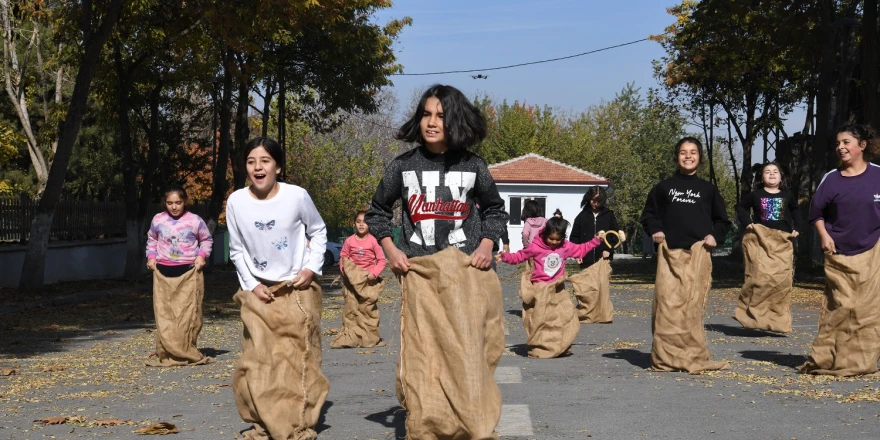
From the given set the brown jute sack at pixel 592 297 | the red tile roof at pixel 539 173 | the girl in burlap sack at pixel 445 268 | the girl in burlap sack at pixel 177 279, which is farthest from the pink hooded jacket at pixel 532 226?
the red tile roof at pixel 539 173

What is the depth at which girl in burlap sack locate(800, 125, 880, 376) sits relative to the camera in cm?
975

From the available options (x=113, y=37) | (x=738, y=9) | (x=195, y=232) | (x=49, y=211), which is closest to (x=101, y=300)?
(x=49, y=211)

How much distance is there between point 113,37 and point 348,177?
153 feet

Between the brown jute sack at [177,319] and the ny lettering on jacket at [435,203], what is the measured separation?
19.3ft

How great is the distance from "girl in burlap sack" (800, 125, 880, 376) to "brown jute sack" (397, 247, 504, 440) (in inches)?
182

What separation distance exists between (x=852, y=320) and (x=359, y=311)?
18.1ft

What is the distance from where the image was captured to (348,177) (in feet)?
237

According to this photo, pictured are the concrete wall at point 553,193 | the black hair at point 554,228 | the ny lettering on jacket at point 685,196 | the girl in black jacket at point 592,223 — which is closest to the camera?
the ny lettering on jacket at point 685,196

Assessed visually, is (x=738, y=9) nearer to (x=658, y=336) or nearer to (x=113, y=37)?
(x=113, y=37)

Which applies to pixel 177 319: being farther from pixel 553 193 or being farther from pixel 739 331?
pixel 553 193

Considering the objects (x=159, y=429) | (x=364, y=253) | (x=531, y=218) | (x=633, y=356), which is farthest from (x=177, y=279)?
(x=531, y=218)

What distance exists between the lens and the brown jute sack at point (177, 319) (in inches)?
459

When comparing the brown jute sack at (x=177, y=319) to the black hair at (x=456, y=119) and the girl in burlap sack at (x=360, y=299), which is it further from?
the black hair at (x=456, y=119)

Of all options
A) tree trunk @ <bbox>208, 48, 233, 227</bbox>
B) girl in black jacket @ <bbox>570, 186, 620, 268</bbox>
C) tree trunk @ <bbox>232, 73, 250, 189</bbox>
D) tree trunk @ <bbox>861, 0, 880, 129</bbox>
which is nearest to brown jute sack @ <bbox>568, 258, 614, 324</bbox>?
girl in black jacket @ <bbox>570, 186, 620, 268</bbox>
